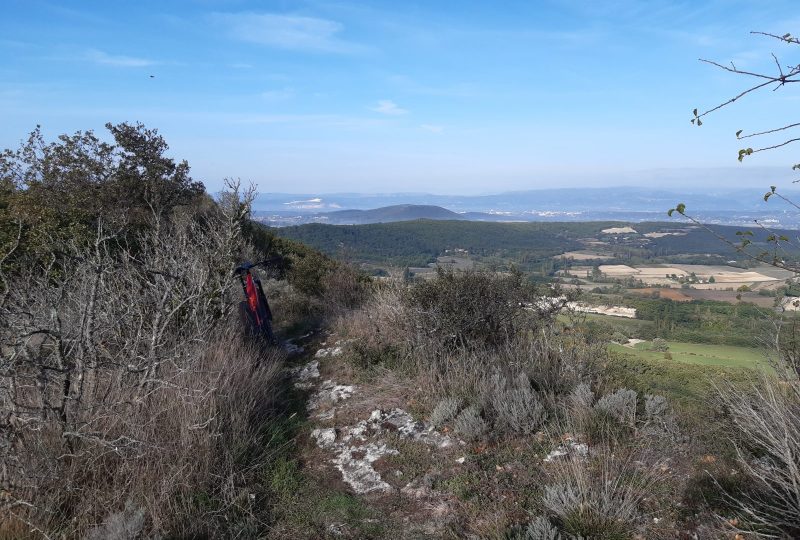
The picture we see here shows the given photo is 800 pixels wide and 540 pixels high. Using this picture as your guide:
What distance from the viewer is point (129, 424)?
3463 mm

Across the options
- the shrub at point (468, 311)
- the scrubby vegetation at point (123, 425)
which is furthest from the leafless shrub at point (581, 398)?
the scrubby vegetation at point (123, 425)

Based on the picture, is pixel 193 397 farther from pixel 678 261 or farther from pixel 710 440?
pixel 678 261

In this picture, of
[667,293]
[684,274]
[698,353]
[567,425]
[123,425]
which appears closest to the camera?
[123,425]

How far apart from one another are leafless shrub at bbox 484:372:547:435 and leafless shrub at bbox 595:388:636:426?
55 centimetres

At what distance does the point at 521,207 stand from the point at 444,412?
123 metres

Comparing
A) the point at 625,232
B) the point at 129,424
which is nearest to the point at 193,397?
the point at 129,424

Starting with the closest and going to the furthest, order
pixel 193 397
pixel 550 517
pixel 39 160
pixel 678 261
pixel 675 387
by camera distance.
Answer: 1. pixel 550 517
2. pixel 193 397
3. pixel 675 387
4. pixel 39 160
5. pixel 678 261

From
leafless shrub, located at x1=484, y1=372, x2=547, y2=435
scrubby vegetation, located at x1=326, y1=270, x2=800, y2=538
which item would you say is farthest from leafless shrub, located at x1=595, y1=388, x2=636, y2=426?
leafless shrub, located at x1=484, y1=372, x2=547, y2=435

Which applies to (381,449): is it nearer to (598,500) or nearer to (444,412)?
(444,412)

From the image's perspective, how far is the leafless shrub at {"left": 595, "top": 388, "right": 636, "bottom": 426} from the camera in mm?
4327

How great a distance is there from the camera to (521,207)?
4823 inches

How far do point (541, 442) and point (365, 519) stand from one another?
5.60 feet

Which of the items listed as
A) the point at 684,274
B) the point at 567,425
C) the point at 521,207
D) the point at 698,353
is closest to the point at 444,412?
the point at 567,425

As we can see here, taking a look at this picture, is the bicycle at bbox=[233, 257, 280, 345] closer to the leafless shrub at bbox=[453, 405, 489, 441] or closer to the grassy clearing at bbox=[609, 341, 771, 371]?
the leafless shrub at bbox=[453, 405, 489, 441]
